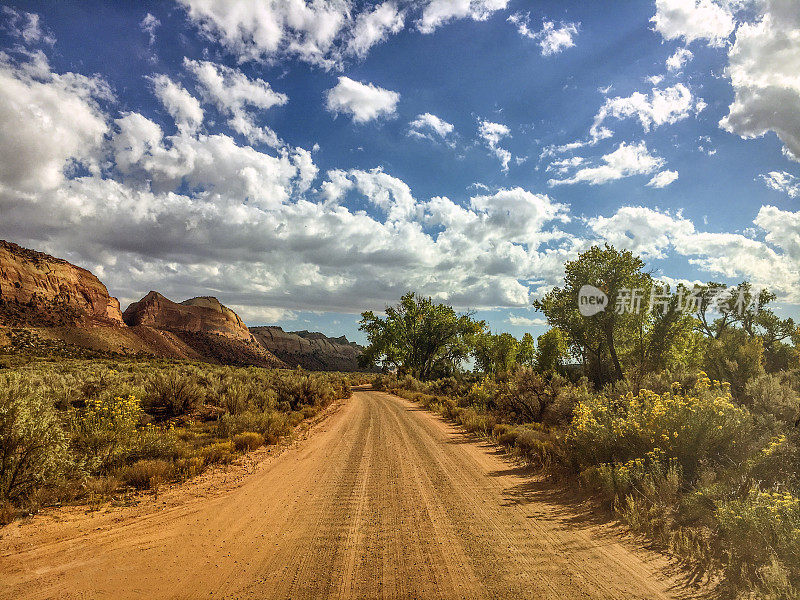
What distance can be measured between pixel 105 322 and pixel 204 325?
48.2m

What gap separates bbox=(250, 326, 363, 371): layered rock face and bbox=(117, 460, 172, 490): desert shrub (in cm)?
12390

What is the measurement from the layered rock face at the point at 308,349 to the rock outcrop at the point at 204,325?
10.4 m

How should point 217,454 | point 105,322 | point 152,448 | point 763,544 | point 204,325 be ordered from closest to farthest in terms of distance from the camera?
point 763,544 < point 152,448 < point 217,454 < point 105,322 < point 204,325

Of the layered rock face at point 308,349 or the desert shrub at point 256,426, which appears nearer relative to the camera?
the desert shrub at point 256,426

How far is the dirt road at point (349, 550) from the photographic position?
410 centimetres

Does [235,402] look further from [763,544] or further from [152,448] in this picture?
[763,544]

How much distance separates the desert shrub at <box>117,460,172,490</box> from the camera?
23.7 feet

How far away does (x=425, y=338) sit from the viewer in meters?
52.5

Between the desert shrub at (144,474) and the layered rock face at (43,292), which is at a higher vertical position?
the layered rock face at (43,292)

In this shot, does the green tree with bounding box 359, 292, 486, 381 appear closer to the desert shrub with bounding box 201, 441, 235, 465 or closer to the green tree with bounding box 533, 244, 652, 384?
the green tree with bounding box 533, 244, 652, 384

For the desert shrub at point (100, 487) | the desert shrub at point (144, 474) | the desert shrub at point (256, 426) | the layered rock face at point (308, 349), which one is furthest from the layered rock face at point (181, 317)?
the desert shrub at point (100, 487)

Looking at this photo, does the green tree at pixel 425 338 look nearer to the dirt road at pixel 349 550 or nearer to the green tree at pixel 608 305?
the green tree at pixel 608 305

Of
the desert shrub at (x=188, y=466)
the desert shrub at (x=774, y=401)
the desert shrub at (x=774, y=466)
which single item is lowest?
the desert shrub at (x=188, y=466)

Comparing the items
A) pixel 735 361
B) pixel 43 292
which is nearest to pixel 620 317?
pixel 735 361
